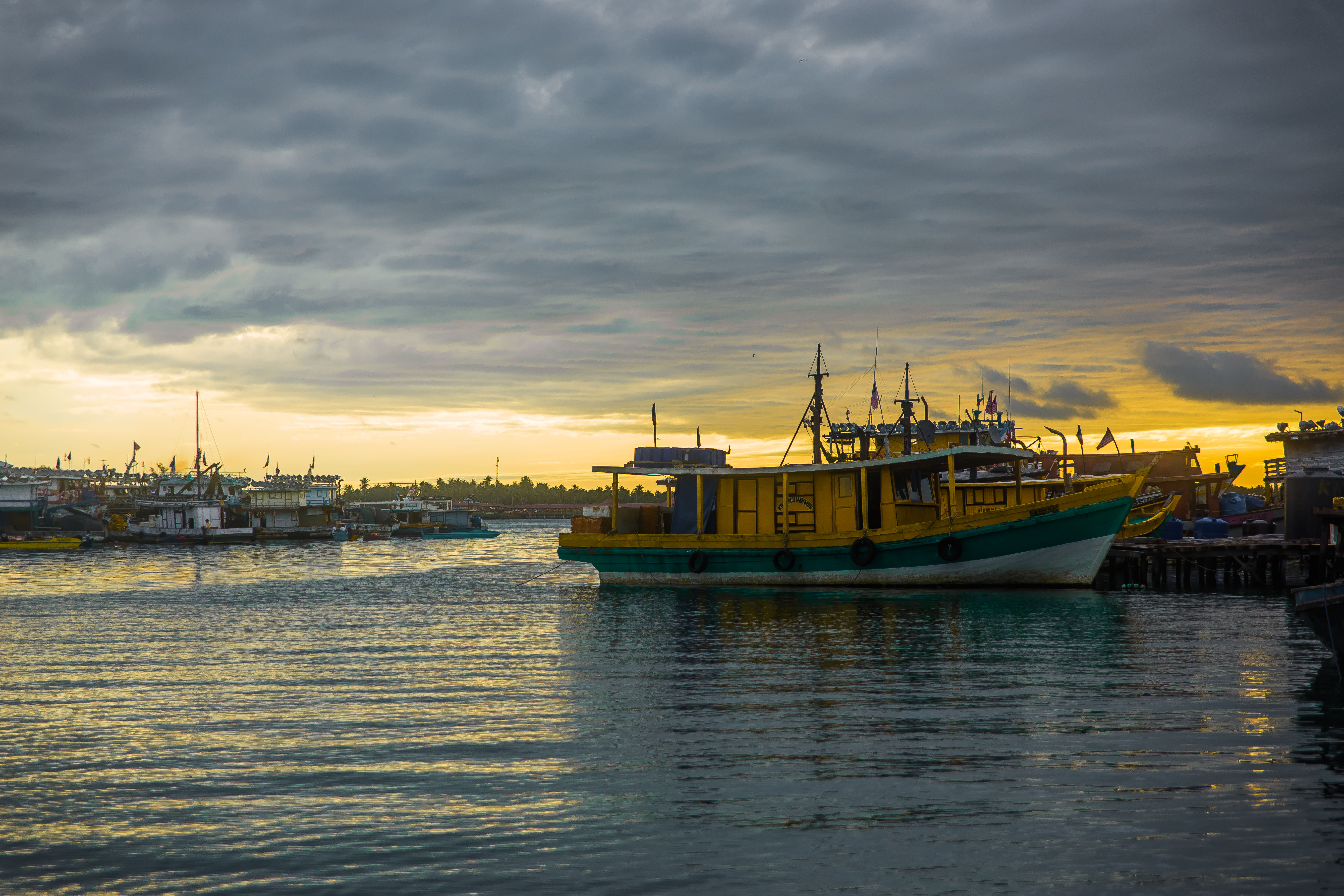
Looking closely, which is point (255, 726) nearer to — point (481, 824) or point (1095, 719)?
point (481, 824)

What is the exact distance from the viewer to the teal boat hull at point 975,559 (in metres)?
34.1

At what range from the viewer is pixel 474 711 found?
1489 centimetres

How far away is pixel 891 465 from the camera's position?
35344 millimetres

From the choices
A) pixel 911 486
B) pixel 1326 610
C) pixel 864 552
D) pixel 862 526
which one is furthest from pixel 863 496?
pixel 1326 610

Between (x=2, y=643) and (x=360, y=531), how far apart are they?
105 meters

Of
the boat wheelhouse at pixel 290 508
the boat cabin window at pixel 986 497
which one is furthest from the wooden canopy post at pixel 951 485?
the boat wheelhouse at pixel 290 508

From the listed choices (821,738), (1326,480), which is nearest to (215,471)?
(1326,480)

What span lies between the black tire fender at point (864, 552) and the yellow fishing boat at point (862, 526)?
0.14 ft

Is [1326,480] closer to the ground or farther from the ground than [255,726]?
farther from the ground

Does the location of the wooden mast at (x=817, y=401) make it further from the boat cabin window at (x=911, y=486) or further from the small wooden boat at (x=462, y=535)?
the small wooden boat at (x=462, y=535)

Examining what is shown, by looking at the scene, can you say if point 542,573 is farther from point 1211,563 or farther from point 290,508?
point 290,508

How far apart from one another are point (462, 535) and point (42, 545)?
53.4m

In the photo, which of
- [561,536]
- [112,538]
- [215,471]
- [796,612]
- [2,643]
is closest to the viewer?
[2,643]

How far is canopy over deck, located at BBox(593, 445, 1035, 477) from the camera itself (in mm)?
33688
